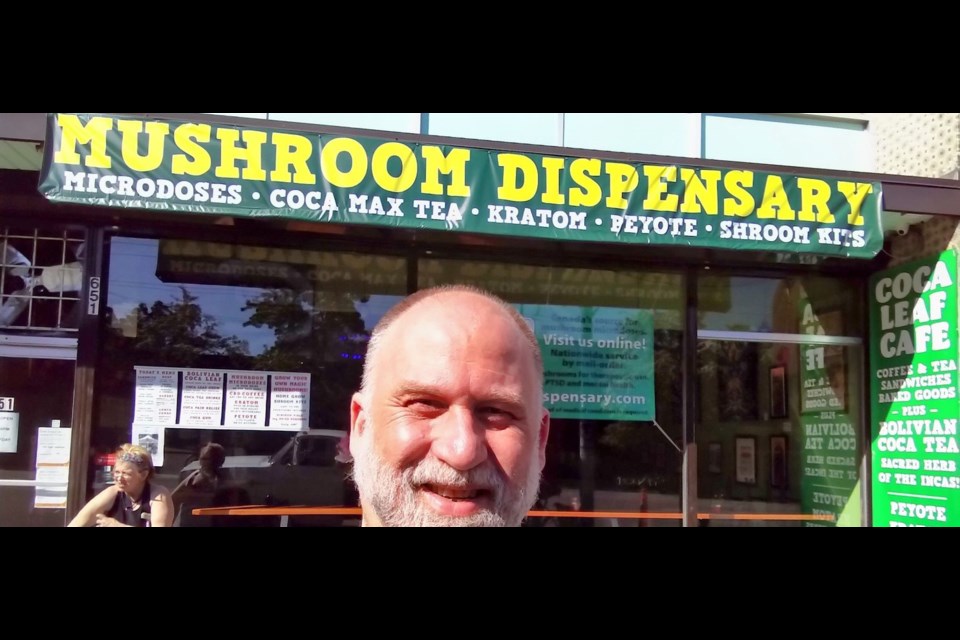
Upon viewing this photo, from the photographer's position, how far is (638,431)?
6.51 metres

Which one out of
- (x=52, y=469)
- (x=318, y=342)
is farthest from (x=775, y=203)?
(x=52, y=469)

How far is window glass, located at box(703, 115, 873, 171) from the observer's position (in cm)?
682

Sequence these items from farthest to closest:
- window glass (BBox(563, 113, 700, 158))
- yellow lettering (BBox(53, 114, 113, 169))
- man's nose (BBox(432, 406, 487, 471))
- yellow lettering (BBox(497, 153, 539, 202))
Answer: window glass (BBox(563, 113, 700, 158)) → yellow lettering (BBox(497, 153, 539, 202)) → yellow lettering (BBox(53, 114, 113, 169)) → man's nose (BBox(432, 406, 487, 471))

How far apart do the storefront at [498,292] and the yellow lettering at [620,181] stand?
0.06 feet

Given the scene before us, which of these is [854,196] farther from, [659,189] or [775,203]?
[659,189]

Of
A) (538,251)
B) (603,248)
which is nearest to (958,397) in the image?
(603,248)

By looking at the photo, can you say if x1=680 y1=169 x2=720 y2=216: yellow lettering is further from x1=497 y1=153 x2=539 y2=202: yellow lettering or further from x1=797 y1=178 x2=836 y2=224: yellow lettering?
x1=497 y1=153 x2=539 y2=202: yellow lettering

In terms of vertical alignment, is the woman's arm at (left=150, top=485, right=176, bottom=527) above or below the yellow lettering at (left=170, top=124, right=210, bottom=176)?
below

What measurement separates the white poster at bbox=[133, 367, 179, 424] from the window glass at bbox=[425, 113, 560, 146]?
2.80 m

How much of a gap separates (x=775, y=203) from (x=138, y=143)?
14.4 feet

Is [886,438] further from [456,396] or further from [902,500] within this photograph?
[456,396]

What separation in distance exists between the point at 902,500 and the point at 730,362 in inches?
70.3

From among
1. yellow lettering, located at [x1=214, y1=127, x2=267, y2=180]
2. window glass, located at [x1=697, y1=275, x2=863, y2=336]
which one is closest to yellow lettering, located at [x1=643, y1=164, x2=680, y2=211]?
window glass, located at [x1=697, y1=275, x2=863, y2=336]

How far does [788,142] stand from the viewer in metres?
6.92
